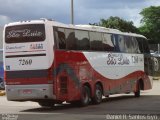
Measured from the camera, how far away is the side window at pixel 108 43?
82.2ft

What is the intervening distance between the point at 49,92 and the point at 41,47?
68.3 inches

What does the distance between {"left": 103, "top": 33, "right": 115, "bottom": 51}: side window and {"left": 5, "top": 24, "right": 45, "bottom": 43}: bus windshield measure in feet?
16.0

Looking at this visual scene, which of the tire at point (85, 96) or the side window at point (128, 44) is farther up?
the side window at point (128, 44)

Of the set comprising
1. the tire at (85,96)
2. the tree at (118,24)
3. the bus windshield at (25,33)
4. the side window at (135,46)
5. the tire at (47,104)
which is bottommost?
the tire at (47,104)

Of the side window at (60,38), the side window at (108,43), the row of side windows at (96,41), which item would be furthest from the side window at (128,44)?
the side window at (60,38)

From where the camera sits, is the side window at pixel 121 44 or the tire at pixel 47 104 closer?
the tire at pixel 47 104

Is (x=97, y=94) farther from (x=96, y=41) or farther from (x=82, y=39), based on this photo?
(x=82, y=39)

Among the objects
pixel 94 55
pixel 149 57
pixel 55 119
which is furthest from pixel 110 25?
pixel 55 119

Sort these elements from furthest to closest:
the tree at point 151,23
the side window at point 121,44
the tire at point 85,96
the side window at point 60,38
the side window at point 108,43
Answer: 1. the tree at point 151,23
2. the side window at point 121,44
3. the side window at point 108,43
4. the tire at point 85,96
5. the side window at point 60,38

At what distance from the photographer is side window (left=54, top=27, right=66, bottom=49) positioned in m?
21.0

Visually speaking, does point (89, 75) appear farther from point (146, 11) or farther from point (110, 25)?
point (146, 11)

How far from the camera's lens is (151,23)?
13050cm

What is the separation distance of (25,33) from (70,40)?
1.96 meters

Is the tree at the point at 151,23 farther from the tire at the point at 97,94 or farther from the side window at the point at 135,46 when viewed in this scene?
the tire at the point at 97,94
